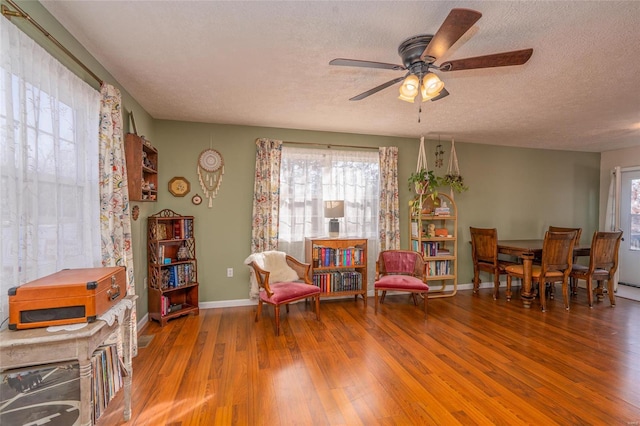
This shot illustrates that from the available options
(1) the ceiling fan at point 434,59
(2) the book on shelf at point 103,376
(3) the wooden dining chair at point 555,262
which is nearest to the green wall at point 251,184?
(3) the wooden dining chair at point 555,262

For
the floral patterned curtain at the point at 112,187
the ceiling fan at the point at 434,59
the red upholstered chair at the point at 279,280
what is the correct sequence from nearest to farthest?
the ceiling fan at the point at 434,59 → the floral patterned curtain at the point at 112,187 → the red upholstered chair at the point at 279,280

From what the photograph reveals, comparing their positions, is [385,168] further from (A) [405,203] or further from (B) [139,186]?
(B) [139,186]

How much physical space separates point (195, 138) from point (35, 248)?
2.67 m

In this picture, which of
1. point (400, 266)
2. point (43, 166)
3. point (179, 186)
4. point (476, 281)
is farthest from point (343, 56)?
point (476, 281)

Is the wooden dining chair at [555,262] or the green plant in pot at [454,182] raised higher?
the green plant in pot at [454,182]

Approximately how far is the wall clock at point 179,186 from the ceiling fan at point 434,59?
111 inches

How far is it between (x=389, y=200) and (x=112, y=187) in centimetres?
349

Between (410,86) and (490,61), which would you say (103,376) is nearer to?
(410,86)

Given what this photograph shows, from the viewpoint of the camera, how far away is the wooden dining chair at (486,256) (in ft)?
14.8

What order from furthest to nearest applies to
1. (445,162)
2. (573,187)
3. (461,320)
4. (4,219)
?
(573,187)
(445,162)
(461,320)
(4,219)

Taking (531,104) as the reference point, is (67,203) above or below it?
below

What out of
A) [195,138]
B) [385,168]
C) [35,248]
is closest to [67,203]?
[35,248]

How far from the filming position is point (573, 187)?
18.5 ft

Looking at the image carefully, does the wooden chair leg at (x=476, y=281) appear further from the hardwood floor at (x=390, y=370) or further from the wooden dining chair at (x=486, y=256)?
the hardwood floor at (x=390, y=370)
